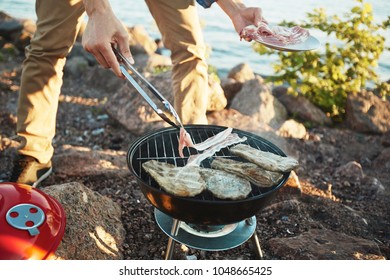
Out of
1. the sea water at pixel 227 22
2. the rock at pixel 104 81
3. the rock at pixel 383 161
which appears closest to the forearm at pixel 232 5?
the rock at pixel 383 161

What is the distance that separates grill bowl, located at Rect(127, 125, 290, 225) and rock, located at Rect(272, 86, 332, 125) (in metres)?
2.74

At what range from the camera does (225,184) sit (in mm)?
2170

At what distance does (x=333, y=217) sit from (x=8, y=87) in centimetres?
462

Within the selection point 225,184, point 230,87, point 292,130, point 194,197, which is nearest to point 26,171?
point 194,197

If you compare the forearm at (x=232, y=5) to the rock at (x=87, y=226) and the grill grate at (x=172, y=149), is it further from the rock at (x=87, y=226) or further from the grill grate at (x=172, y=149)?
the rock at (x=87, y=226)

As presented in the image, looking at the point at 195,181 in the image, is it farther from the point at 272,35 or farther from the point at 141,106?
the point at 141,106

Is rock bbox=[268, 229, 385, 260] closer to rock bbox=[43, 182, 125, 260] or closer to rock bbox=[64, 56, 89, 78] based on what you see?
rock bbox=[43, 182, 125, 260]

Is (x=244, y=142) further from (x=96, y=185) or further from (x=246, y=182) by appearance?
(x=96, y=185)

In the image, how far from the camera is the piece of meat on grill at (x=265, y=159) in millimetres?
2312

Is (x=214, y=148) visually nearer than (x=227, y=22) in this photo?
Yes

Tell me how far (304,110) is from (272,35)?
238 centimetres

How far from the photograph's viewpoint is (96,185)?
3.41m
